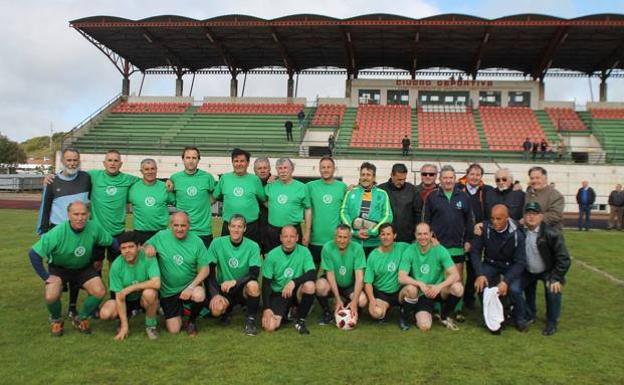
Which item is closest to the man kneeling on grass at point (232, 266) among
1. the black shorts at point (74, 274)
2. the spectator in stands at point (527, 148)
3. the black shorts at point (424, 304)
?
the black shorts at point (74, 274)

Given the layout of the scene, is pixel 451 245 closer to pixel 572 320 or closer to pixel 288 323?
pixel 572 320

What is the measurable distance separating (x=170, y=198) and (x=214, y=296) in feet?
4.80

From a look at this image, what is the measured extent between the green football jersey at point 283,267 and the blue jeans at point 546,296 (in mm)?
2619

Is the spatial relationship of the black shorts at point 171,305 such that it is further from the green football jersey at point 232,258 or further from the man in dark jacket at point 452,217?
the man in dark jacket at point 452,217

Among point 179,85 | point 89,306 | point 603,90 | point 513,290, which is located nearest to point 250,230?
point 89,306

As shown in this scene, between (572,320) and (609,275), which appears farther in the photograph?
(609,275)

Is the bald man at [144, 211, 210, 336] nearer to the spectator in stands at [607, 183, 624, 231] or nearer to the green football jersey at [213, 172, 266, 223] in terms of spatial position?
the green football jersey at [213, 172, 266, 223]

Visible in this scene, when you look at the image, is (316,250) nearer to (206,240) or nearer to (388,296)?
(388,296)

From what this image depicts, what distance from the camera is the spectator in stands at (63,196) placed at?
5781mm

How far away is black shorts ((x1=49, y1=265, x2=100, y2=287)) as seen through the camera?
5484 mm

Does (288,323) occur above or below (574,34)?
below

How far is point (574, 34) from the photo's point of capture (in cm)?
2762

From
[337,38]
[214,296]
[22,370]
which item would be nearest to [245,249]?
[214,296]

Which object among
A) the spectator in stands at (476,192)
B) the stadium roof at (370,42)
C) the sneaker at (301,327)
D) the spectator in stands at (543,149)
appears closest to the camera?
the sneaker at (301,327)
